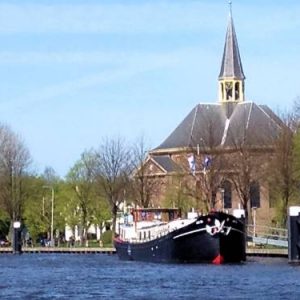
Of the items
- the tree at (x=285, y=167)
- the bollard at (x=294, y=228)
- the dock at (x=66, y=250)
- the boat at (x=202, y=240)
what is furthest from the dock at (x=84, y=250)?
the bollard at (x=294, y=228)

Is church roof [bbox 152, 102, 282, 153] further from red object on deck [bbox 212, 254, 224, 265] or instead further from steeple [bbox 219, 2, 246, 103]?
red object on deck [bbox 212, 254, 224, 265]

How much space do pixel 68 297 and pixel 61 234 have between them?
11312cm

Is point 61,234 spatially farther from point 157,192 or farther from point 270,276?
point 270,276

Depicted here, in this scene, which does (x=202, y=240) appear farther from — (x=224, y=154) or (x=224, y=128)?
(x=224, y=128)

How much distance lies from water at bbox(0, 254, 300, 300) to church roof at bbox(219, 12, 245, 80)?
7414 centimetres

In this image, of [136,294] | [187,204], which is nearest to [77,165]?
[187,204]

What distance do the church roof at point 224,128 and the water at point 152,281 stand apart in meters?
39.9

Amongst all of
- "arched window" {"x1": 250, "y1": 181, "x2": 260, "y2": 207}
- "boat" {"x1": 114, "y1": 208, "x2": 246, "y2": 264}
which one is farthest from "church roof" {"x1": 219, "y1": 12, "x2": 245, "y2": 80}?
"boat" {"x1": 114, "y1": 208, "x2": 246, "y2": 264}

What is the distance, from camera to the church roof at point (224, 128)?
13775cm

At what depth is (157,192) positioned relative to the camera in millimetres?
148250

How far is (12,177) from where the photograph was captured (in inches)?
5950

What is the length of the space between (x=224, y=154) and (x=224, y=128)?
2737 centimetres

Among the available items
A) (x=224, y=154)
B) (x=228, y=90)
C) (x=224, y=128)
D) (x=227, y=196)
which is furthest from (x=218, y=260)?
(x=228, y=90)

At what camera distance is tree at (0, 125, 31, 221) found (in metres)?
151
